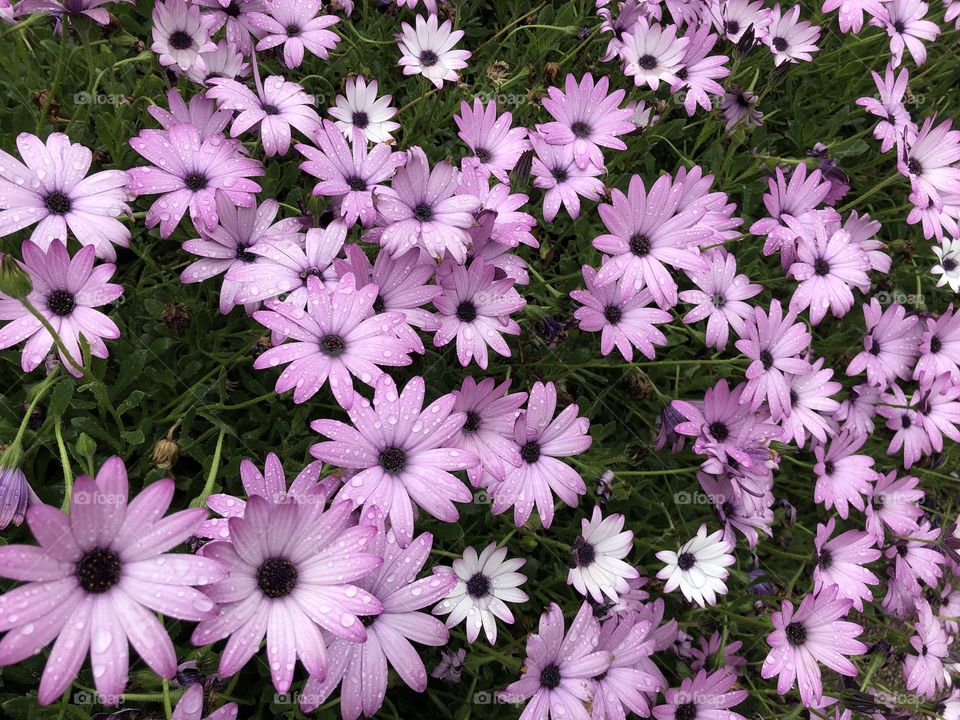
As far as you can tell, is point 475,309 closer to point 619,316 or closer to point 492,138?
point 619,316

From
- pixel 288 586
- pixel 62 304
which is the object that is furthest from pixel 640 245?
pixel 62 304

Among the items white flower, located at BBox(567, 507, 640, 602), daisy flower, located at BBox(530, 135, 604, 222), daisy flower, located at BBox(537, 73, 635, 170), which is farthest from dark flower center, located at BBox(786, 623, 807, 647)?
daisy flower, located at BBox(537, 73, 635, 170)

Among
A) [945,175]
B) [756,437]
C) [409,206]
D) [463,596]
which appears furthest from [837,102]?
[463,596]

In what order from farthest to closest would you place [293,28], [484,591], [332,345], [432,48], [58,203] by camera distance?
[432,48], [293,28], [484,591], [58,203], [332,345]

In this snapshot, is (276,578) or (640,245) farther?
(640,245)

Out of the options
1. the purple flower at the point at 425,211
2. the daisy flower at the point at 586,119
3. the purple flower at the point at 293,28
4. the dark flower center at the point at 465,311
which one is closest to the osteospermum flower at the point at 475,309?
the dark flower center at the point at 465,311
